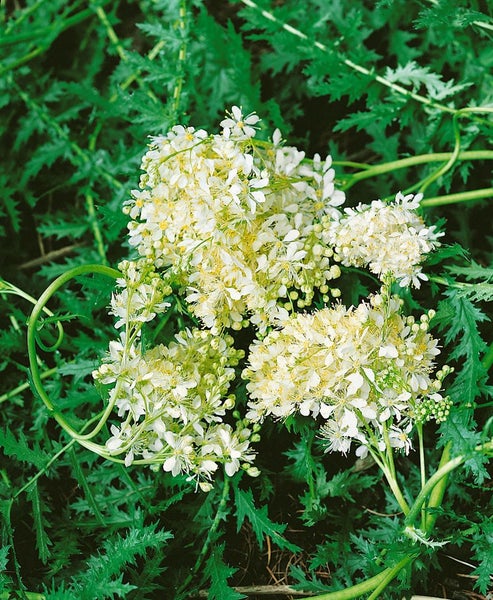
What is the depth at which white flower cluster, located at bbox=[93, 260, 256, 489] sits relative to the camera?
1.64 m

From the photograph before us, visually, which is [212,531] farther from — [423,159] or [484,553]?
[423,159]

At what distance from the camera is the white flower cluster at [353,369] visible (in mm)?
1658

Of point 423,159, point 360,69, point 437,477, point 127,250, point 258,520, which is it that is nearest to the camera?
point 437,477

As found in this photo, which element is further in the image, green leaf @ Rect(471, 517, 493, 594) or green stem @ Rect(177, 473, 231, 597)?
green stem @ Rect(177, 473, 231, 597)

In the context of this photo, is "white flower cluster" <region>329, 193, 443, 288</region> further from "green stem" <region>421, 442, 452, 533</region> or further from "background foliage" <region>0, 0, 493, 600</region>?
"green stem" <region>421, 442, 452, 533</region>

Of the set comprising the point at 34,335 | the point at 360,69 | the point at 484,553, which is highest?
the point at 360,69

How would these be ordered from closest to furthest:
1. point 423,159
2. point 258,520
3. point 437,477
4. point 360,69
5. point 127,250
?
point 437,477 < point 258,520 < point 423,159 < point 360,69 < point 127,250

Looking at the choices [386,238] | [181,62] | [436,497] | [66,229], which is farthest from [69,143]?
[436,497]

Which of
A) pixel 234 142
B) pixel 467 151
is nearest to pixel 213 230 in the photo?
pixel 234 142

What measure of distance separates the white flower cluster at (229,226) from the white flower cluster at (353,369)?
125mm

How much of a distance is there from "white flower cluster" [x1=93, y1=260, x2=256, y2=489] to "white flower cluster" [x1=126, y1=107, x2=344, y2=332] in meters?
0.09

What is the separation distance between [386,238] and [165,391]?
0.67 metres

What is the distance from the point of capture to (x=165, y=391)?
5.48 ft

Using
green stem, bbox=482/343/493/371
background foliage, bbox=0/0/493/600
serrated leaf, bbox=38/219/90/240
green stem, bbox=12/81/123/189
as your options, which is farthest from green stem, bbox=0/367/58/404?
green stem, bbox=482/343/493/371
